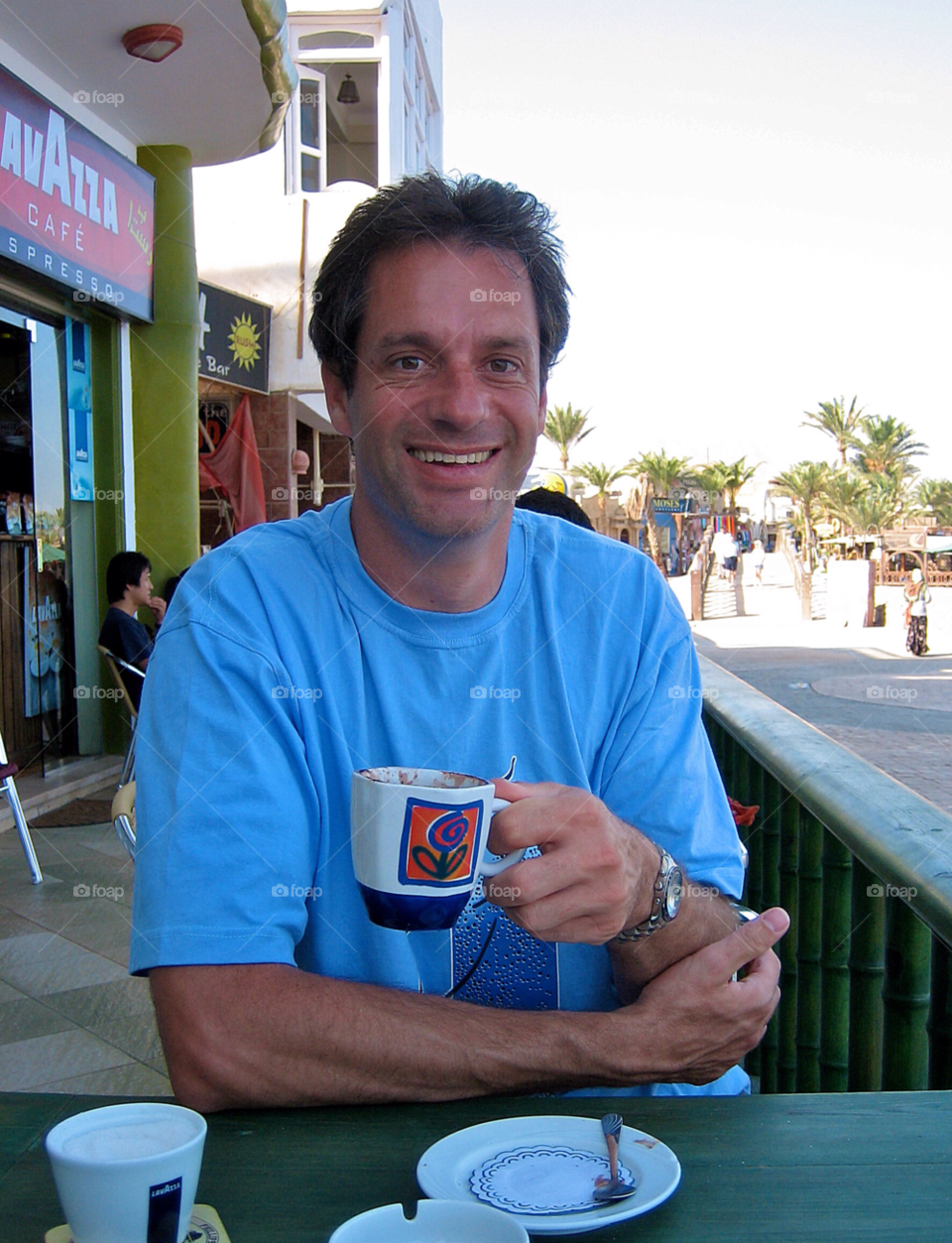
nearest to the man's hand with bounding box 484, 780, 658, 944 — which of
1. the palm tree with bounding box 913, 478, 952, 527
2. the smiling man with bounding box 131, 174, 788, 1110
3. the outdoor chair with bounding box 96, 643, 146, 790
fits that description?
the smiling man with bounding box 131, 174, 788, 1110

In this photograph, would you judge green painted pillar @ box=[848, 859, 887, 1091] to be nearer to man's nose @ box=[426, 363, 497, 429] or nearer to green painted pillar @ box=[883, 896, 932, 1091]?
green painted pillar @ box=[883, 896, 932, 1091]

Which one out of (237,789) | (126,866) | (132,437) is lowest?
(126,866)

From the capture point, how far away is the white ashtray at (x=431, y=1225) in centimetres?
87

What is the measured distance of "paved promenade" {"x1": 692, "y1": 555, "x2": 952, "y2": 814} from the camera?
406 inches

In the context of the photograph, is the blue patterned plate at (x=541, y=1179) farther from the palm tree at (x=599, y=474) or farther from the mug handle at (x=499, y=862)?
the palm tree at (x=599, y=474)

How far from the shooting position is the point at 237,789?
142cm

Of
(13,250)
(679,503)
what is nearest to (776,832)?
(13,250)

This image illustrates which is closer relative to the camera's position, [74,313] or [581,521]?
[581,521]

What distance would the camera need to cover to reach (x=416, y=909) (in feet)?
3.82

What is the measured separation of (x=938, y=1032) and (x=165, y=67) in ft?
23.6

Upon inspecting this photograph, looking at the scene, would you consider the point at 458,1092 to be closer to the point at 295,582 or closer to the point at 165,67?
the point at 295,582

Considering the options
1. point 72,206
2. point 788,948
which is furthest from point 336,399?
point 72,206

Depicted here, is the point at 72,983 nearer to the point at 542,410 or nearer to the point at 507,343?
the point at 542,410

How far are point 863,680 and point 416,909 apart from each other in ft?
49.1
